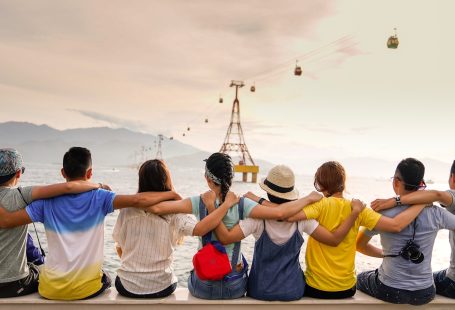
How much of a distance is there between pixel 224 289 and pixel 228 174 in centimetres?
84

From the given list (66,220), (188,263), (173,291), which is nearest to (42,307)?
(66,220)

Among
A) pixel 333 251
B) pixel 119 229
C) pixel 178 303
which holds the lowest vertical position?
pixel 178 303

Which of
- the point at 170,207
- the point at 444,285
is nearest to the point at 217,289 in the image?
the point at 170,207

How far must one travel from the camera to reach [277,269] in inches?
117

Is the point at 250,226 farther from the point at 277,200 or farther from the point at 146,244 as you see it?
the point at 146,244

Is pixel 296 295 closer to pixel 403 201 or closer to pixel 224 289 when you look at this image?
pixel 224 289

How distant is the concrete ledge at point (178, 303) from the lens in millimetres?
2854

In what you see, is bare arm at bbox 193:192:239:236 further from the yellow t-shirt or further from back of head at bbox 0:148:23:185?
back of head at bbox 0:148:23:185

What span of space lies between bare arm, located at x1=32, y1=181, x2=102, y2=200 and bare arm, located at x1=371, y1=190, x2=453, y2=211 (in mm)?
2105

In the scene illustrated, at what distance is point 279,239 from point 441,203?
4.52 ft

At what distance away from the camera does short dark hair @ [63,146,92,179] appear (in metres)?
2.88

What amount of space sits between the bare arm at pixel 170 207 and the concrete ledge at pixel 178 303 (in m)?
0.65

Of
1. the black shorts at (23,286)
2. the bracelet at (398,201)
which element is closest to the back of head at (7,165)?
the black shorts at (23,286)

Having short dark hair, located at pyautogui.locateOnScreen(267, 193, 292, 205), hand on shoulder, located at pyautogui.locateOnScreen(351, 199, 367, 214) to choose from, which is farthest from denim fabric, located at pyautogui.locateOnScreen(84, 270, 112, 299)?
hand on shoulder, located at pyautogui.locateOnScreen(351, 199, 367, 214)
